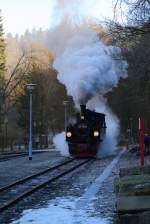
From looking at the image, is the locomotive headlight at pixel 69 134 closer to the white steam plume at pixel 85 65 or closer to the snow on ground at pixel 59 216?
the white steam plume at pixel 85 65

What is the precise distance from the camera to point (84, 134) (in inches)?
1647

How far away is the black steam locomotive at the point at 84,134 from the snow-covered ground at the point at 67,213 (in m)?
25.4

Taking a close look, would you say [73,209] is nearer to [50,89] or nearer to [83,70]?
[83,70]

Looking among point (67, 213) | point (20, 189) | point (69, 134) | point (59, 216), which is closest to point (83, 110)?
point (69, 134)

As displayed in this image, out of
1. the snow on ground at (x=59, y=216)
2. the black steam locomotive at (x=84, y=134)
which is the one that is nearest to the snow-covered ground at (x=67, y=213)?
the snow on ground at (x=59, y=216)

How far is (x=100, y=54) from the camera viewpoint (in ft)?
138

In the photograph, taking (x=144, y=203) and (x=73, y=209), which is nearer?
(x=144, y=203)

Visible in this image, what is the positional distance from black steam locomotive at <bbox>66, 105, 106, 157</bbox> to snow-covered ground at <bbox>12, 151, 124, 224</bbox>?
2542 cm

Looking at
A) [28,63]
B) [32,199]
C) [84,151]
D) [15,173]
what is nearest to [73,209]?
[32,199]

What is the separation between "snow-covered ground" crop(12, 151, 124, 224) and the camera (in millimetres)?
11555

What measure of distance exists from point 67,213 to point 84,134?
29.2 meters

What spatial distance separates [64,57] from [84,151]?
7.40m

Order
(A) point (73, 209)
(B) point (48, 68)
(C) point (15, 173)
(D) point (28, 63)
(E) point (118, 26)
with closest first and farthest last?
(A) point (73, 209) < (E) point (118, 26) < (C) point (15, 173) < (D) point (28, 63) < (B) point (48, 68)

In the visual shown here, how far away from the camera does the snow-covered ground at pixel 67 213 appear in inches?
455
